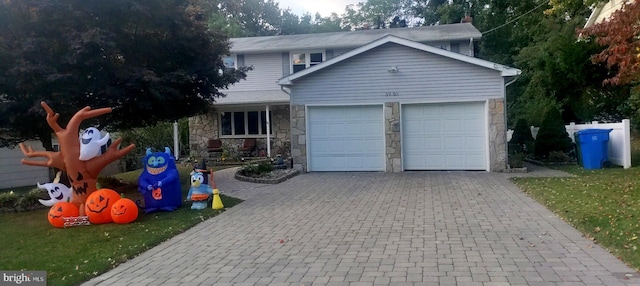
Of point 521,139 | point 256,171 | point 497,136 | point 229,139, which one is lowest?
point 256,171

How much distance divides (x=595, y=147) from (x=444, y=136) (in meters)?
4.34

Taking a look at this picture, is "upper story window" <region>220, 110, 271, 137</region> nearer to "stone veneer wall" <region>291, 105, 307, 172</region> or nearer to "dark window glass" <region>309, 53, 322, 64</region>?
"dark window glass" <region>309, 53, 322, 64</region>

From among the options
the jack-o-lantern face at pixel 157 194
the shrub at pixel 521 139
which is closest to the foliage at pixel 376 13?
the shrub at pixel 521 139

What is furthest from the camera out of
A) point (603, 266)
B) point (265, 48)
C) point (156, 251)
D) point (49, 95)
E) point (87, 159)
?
point (265, 48)

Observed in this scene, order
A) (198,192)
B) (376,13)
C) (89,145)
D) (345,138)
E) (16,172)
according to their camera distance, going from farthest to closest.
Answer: (376,13) < (345,138) < (16,172) < (198,192) < (89,145)

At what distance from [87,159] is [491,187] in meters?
8.56

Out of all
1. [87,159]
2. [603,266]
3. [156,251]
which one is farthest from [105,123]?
[603,266]

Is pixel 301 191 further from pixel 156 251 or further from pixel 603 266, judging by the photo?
pixel 603 266

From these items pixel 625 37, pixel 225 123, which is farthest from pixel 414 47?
pixel 225 123

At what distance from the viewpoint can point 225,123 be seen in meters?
24.2

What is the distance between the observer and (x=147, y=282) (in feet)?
19.6

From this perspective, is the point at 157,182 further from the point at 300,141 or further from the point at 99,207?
the point at 300,141

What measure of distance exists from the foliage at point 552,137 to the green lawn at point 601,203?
11.1 ft

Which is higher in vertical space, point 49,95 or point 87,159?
point 49,95
